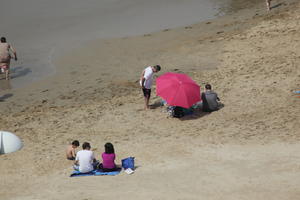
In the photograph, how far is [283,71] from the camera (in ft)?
54.4

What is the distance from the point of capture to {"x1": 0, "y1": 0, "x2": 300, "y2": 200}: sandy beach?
10695mm

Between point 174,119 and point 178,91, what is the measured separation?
2.74ft

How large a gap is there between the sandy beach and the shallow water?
1.08 meters

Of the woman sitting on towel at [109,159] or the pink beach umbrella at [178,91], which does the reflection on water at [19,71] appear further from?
the woman sitting on towel at [109,159]

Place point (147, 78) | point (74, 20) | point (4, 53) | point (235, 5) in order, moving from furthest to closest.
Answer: point (235, 5)
point (74, 20)
point (4, 53)
point (147, 78)

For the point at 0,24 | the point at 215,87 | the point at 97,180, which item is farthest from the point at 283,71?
the point at 0,24

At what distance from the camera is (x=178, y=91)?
1416 cm

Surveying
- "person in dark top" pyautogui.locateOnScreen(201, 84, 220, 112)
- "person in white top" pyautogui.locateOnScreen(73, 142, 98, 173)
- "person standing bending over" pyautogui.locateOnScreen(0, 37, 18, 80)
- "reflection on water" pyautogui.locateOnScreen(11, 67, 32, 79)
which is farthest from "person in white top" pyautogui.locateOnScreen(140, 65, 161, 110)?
"reflection on water" pyautogui.locateOnScreen(11, 67, 32, 79)

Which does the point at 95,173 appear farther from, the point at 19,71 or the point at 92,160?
the point at 19,71

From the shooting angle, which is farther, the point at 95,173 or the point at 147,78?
the point at 147,78

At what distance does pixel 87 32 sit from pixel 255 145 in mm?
13617

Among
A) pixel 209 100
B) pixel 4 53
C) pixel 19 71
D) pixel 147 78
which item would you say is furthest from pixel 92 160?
pixel 19 71

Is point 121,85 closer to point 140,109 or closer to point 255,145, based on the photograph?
point 140,109

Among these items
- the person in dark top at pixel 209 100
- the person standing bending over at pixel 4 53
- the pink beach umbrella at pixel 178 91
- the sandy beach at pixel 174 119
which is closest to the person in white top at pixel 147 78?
the pink beach umbrella at pixel 178 91
